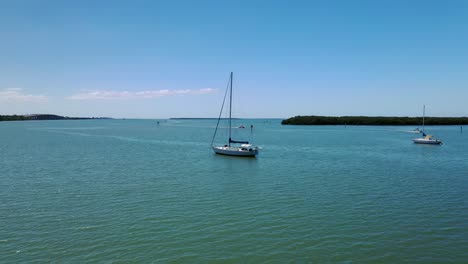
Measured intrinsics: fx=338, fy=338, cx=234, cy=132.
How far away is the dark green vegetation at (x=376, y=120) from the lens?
165000 millimetres

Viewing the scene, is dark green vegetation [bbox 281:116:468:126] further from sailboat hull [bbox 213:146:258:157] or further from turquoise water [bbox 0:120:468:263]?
turquoise water [bbox 0:120:468:263]

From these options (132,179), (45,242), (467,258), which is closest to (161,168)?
(132,179)

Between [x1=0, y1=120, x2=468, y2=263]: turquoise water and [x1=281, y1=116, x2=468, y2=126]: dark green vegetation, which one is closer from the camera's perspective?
[x1=0, y1=120, x2=468, y2=263]: turquoise water

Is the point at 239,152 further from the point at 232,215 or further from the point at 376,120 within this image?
the point at 376,120

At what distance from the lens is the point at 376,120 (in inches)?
6619

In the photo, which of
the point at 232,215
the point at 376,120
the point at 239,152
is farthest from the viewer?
the point at 376,120

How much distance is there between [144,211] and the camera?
20.0m

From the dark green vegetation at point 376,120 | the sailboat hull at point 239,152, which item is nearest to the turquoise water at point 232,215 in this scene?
the sailboat hull at point 239,152

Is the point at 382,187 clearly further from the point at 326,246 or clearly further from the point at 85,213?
the point at 85,213

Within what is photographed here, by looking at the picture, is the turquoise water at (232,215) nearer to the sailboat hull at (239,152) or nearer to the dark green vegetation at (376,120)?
the sailboat hull at (239,152)

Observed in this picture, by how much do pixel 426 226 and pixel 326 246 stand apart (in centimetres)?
658

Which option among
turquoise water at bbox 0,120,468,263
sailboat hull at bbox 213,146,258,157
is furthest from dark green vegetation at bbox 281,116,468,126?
turquoise water at bbox 0,120,468,263

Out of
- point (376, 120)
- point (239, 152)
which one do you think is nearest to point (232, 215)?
point (239, 152)

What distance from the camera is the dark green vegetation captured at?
541 ft
